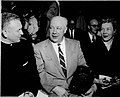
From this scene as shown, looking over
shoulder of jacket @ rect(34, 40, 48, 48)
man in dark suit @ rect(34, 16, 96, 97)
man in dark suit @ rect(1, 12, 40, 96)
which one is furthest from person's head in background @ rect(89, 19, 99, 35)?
man in dark suit @ rect(1, 12, 40, 96)

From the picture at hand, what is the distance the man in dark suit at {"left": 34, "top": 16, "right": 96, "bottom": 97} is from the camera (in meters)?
1.50

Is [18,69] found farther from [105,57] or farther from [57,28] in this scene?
[105,57]

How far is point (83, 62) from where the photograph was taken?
158cm

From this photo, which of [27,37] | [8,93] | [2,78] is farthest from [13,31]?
[8,93]

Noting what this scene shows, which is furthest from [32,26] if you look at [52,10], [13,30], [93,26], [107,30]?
[107,30]

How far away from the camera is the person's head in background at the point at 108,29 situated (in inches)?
64.0

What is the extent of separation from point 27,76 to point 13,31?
368 mm

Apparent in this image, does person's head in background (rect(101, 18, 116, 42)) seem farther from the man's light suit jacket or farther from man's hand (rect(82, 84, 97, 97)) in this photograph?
man's hand (rect(82, 84, 97, 97))

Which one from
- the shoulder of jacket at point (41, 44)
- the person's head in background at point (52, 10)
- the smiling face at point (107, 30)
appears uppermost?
the person's head in background at point (52, 10)

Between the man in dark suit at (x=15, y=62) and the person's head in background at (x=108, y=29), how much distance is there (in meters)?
0.67

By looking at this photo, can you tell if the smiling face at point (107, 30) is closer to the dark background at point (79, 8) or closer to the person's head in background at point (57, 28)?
the dark background at point (79, 8)

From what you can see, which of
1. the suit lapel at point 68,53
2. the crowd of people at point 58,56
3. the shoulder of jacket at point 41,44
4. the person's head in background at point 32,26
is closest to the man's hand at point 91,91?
the crowd of people at point 58,56

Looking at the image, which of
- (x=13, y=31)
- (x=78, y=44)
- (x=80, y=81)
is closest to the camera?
(x=13, y=31)

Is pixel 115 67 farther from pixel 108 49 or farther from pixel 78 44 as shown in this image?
pixel 78 44
